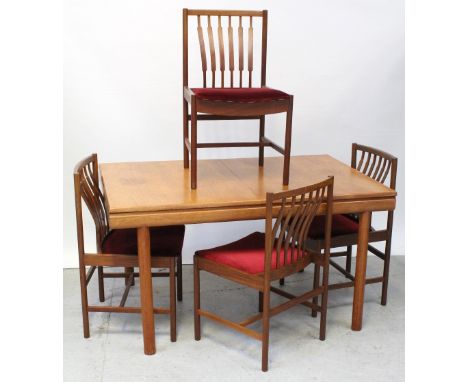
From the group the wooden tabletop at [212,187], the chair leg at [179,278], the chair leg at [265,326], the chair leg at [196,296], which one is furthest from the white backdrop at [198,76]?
the chair leg at [265,326]

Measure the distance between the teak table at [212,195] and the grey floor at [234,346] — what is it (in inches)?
5.5

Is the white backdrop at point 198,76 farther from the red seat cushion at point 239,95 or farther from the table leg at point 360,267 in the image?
the table leg at point 360,267

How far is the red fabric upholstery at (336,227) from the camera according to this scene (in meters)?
3.25

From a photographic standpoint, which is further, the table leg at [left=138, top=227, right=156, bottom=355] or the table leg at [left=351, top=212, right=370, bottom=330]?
the table leg at [left=351, top=212, right=370, bottom=330]

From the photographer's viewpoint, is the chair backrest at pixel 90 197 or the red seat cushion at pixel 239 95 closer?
the chair backrest at pixel 90 197

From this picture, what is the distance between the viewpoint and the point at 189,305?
3475 mm

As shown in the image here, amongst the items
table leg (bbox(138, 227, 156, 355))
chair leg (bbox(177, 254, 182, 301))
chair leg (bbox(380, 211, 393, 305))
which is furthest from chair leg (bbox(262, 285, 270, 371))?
chair leg (bbox(380, 211, 393, 305))

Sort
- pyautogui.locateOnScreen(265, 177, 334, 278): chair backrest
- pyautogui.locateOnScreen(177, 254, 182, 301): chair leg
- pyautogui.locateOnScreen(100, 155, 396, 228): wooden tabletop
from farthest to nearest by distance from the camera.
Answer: pyautogui.locateOnScreen(177, 254, 182, 301): chair leg
pyautogui.locateOnScreen(100, 155, 396, 228): wooden tabletop
pyautogui.locateOnScreen(265, 177, 334, 278): chair backrest

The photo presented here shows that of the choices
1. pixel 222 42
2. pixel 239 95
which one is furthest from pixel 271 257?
pixel 222 42

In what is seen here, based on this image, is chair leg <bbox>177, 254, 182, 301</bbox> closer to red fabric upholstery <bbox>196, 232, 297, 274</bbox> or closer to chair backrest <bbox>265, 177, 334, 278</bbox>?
red fabric upholstery <bbox>196, 232, 297, 274</bbox>

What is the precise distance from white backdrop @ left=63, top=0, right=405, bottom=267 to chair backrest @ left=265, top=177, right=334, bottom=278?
51.3 inches

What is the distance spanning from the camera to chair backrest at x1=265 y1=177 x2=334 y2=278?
264 cm

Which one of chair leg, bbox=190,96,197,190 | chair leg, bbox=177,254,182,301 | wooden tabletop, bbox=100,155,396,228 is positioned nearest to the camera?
wooden tabletop, bbox=100,155,396,228

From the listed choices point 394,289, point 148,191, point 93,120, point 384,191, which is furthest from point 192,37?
point 394,289
